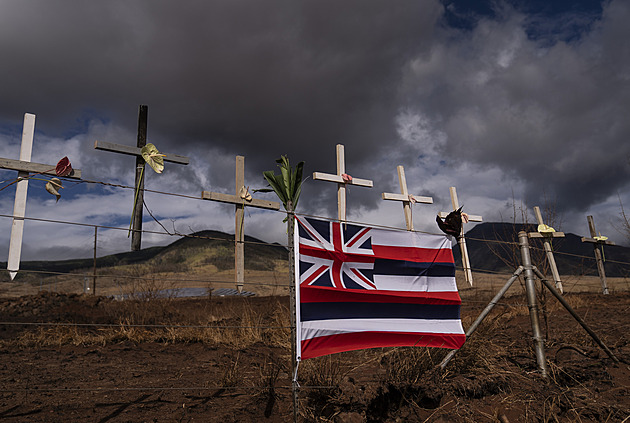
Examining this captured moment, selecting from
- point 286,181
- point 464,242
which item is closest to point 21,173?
point 286,181

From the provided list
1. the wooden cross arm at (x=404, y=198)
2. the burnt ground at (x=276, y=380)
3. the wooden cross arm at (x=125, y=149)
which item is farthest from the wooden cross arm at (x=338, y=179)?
the wooden cross arm at (x=125, y=149)

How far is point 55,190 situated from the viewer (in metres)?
3.69

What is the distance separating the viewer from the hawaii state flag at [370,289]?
3.34m

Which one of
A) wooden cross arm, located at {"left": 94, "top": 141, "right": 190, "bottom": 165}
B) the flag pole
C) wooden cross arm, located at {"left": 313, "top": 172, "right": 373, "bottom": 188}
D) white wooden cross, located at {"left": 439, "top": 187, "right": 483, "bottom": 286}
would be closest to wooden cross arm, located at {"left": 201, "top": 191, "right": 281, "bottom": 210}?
wooden cross arm, located at {"left": 313, "top": 172, "right": 373, "bottom": 188}

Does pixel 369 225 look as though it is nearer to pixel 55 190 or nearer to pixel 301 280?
pixel 301 280

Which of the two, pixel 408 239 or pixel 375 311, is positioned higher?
pixel 408 239

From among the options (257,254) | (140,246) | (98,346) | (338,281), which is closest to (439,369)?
(338,281)

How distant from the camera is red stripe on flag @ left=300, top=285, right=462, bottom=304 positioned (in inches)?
131

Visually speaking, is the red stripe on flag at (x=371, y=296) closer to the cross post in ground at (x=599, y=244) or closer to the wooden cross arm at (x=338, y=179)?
the wooden cross arm at (x=338, y=179)

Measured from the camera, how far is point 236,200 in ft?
25.3

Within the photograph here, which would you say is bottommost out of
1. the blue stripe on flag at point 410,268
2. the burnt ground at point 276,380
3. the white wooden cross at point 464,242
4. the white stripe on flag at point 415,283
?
the burnt ground at point 276,380

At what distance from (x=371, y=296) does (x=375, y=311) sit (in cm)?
14

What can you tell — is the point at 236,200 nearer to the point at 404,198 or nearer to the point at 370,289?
the point at 370,289

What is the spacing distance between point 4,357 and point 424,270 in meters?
5.59
